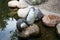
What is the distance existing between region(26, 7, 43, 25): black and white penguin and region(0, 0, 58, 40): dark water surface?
5.7 inches

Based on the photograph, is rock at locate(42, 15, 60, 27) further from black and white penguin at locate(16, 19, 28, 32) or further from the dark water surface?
black and white penguin at locate(16, 19, 28, 32)

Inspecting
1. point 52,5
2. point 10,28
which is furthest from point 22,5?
point 10,28

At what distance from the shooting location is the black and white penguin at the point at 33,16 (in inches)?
148

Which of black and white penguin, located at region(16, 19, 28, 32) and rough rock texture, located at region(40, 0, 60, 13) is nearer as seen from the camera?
black and white penguin, located at region(16, 19, 28, 32)

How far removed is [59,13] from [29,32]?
1.17 meters

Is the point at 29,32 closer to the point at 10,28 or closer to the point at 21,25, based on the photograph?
the point at 21,25

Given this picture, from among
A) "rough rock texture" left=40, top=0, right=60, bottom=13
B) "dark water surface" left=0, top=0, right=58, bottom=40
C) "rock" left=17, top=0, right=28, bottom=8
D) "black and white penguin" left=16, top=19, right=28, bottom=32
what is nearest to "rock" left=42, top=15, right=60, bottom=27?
"dark water surface" left=0, top=0, right=58, bottom=40

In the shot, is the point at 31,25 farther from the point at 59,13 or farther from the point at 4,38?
the point at 59,13

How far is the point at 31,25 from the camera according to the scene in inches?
142

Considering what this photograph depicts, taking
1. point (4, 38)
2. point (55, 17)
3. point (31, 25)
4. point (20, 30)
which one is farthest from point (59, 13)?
point (4, 38)

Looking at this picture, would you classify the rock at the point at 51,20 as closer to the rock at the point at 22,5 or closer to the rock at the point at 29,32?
the rock at the point at 29,32

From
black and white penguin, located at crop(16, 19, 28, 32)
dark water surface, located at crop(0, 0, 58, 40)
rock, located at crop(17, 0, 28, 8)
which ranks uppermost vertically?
rock, located at crop(17, 0, 28, 8)

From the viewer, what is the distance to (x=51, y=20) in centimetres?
380

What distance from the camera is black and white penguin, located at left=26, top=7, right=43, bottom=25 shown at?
12.3ft
